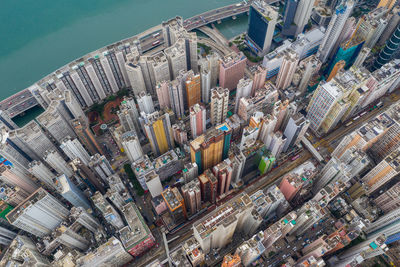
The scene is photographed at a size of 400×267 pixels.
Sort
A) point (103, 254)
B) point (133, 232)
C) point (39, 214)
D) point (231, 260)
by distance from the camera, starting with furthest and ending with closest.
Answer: point (39, 214)
point (133, 232)
point (103, 254)
point (231, 260)

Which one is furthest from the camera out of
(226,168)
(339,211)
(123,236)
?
(339,211)

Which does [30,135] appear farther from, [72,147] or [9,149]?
[72,147]

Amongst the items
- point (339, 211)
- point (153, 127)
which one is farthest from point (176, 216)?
point (339, 211)

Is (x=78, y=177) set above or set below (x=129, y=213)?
above

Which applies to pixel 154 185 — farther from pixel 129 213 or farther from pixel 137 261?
pixel 137 261

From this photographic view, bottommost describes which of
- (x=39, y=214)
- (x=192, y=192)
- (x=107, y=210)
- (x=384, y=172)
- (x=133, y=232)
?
(x=384, y=172)

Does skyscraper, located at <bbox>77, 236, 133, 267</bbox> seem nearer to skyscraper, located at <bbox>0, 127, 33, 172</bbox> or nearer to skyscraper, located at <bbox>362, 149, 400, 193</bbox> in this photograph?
skyscraper, located at <bbox>0, 127, 33, 172</bbox>

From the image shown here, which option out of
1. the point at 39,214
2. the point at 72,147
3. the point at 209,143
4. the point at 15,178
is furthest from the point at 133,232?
the point at 15,178

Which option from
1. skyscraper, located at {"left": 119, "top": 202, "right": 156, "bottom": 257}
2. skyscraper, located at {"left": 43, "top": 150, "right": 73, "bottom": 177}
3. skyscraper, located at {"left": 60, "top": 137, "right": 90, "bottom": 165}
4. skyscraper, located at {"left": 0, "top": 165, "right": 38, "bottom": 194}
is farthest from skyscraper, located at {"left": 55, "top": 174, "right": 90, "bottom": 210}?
skyscraper, located at {"left": 119, "top": 202, "right": 156, "bottom": 257}
